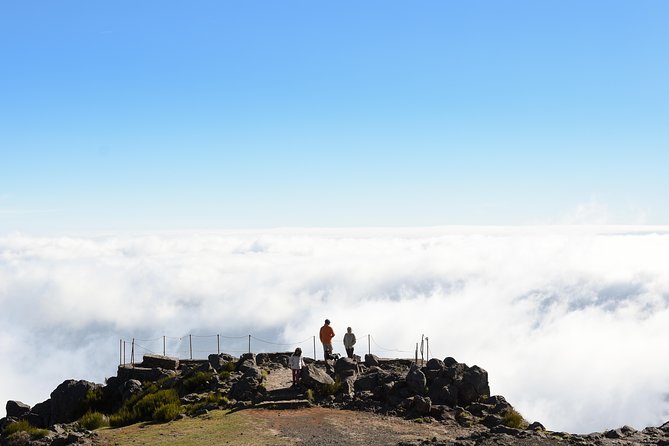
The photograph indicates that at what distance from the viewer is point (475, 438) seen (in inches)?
806

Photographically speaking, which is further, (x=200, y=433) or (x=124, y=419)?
(x=124, y=419)

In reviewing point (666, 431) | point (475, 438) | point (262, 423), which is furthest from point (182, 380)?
point (666, 431)

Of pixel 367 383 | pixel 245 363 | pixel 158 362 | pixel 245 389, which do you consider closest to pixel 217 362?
pixel 245 363

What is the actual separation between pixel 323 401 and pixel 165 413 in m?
6.63

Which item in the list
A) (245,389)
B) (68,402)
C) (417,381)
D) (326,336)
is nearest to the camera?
(417,381)

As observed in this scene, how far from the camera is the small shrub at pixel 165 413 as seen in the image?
2395 cm

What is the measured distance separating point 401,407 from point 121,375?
1705 cm

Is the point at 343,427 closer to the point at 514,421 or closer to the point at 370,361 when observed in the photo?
the point at 514,421

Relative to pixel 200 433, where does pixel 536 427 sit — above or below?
below

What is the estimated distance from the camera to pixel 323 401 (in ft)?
84.1

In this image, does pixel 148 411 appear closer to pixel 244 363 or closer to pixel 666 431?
pixel 244 363

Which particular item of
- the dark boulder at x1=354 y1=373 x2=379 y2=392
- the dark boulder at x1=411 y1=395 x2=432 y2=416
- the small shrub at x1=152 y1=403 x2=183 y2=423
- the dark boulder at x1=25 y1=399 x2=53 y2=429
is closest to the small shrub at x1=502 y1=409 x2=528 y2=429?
the dark boulder at x1=411 y1=395 x2=432 y2=416

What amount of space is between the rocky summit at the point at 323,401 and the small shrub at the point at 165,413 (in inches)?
1.6

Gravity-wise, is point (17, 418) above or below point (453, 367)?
below
